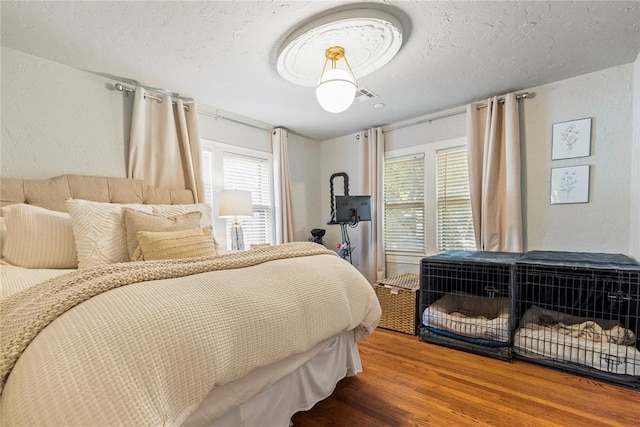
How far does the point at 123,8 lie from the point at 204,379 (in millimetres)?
1932

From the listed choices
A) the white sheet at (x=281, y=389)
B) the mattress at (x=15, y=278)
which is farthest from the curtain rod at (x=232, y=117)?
the white sheet at (x=281, y=389)

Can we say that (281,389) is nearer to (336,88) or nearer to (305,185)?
(336,88)

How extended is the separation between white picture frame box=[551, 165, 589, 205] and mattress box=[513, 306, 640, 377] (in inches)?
39.0

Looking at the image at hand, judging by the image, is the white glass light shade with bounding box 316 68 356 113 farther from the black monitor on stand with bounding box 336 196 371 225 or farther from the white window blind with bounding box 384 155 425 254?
the white window blind with bounding box 384 155 425 254

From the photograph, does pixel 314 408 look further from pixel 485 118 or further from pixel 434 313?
pixel 485 118

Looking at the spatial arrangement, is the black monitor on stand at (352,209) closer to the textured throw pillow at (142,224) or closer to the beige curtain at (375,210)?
the beige curtain at (375,210)

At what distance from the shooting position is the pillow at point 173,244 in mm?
1625

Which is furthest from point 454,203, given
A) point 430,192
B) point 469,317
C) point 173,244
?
point 173,244

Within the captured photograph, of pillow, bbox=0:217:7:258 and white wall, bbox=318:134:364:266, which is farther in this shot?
white wall, bbox=318:134:364:266

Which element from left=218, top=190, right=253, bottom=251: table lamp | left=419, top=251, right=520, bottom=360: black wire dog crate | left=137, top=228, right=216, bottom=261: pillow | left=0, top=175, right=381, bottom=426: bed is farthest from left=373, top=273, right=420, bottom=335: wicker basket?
left=137, top=228, right=216, bottom=261: pillow

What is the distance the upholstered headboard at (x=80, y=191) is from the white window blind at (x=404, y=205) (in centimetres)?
236

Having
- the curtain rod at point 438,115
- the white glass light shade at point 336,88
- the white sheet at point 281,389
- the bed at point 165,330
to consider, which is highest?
the curtain rod at point 438,115

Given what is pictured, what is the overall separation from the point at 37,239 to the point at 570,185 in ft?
12.6

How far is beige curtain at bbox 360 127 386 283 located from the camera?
3.56 m
